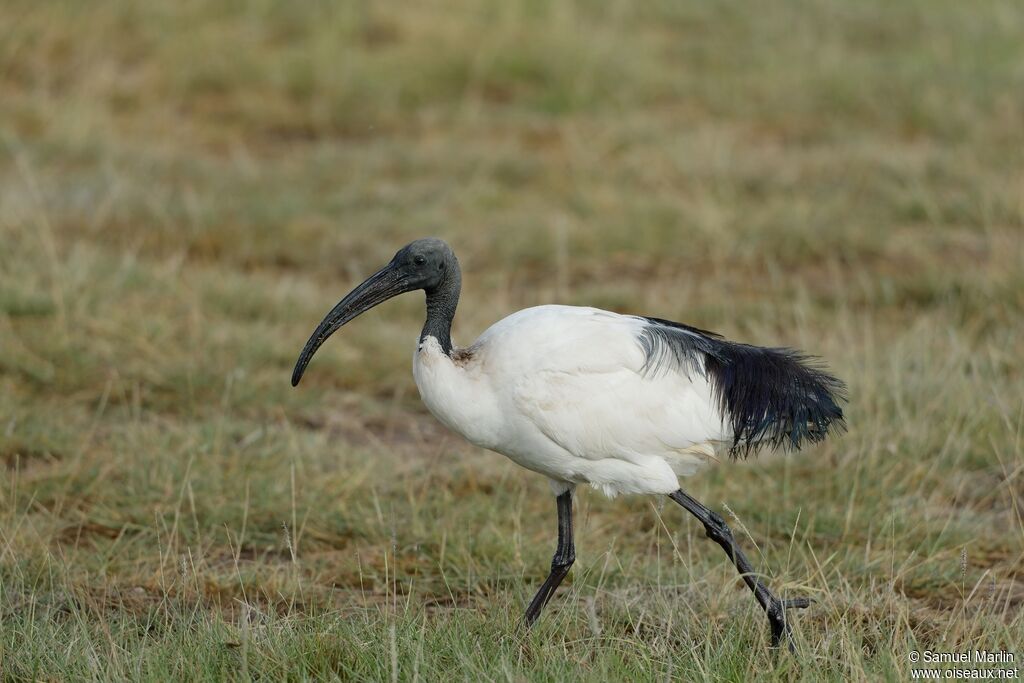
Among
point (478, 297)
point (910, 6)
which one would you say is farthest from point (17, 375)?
point (910, 6)

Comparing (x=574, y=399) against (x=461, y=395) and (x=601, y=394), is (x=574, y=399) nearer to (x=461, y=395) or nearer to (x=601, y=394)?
(x=601, y=394)

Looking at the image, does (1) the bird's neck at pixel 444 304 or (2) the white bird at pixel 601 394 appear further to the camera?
(1) the bird's neck at pixel 444 304

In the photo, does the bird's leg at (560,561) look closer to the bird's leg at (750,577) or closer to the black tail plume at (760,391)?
the bird's leg at (750,577)

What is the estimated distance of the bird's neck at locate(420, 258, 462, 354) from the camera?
3.97 metres

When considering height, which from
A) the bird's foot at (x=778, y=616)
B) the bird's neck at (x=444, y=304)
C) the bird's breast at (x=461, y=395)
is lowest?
the bird's foot at (x=778, y=616)

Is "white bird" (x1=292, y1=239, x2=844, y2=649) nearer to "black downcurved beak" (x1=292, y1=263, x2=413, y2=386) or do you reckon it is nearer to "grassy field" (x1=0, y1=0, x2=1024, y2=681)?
"black downcurved beak" (x1=292, y1=263, x2=413, y2=386)

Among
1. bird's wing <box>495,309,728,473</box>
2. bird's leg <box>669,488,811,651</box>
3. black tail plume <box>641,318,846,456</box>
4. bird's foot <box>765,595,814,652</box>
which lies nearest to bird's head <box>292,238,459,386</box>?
bird's wing <box>495,309,728,473</box>

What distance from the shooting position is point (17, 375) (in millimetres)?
5926

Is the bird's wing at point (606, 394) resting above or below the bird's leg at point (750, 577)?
above

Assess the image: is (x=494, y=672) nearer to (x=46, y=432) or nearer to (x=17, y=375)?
(x=46, y=432)

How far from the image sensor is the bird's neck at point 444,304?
156 inches

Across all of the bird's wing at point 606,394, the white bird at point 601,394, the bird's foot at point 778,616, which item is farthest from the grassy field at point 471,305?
the bird's wing at point 606,394

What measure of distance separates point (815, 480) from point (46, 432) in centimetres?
278

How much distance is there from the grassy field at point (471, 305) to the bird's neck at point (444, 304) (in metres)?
0.68
